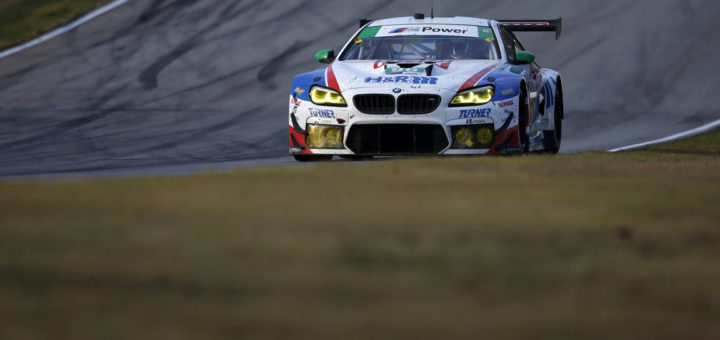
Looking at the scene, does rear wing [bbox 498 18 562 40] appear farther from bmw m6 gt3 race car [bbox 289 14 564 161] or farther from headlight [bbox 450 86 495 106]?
headlight [bbox 450 86 495 106]

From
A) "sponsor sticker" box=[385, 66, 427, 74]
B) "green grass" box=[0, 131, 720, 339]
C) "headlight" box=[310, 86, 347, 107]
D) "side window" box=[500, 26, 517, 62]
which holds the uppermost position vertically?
"green grass" box=[0, 131, 720, 339]

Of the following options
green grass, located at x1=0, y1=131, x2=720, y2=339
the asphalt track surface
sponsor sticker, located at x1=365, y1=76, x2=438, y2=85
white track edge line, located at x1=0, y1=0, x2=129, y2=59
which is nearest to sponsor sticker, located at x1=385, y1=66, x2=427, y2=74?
sponsor sticker, located at x1=365, y1=76, x2=438, y2=85

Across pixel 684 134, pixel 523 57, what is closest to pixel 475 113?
pixel 523 57

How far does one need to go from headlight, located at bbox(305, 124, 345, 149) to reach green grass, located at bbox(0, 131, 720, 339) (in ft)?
12.7

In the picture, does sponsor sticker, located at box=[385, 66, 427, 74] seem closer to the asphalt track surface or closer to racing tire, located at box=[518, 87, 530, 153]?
racing tire, located at box=[518, 87, 530, 153]

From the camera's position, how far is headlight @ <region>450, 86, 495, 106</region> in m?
10.1

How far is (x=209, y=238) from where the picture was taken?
4328 mm

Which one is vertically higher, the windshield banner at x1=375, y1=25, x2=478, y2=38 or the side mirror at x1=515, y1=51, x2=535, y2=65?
the windshield banner at x1=375, y1=25, x2=478, y2=38

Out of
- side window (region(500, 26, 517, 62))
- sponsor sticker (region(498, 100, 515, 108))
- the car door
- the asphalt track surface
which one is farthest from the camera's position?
the asphalt track surface

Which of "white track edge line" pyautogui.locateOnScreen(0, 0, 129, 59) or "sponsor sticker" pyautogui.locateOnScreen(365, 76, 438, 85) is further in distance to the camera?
"white track edge line" pyautogui.locateOnScreen(0, 0, 129, 59)

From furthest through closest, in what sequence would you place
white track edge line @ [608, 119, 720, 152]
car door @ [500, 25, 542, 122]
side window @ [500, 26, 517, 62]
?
white track edge line @ [608, 119, 720, 152], side window @ [500, 26, 517, 62], car door @ [500, 25, 542, 122]

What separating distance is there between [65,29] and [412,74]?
482 inches

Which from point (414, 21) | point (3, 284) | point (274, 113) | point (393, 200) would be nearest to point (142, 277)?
point (3, 284)

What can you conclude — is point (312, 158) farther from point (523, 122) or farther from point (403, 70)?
point (523, 122)
